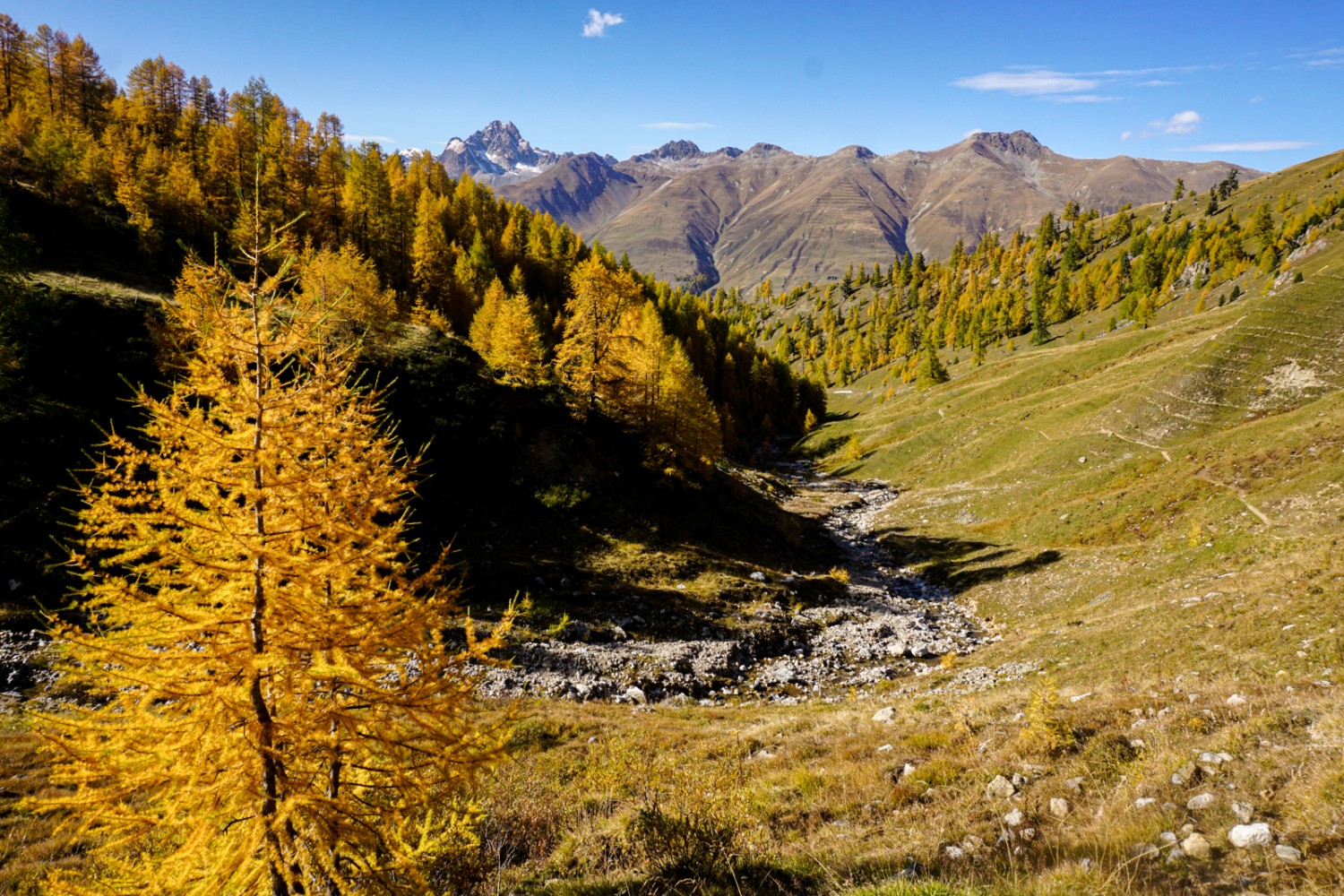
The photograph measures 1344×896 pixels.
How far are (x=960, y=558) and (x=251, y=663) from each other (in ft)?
157

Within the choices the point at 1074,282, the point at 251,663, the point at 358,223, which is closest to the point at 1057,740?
the point at 251,663

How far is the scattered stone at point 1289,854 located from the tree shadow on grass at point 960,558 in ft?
117

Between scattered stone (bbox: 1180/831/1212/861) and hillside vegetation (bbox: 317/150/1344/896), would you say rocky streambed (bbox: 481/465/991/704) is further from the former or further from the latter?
scattered stone (bbox: 1180/831/1212/861)

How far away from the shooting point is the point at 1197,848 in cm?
611

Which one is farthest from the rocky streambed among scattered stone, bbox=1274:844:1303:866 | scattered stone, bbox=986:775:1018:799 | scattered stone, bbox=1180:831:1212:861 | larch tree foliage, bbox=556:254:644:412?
larch tree foliage, bbox=556:254:644:412

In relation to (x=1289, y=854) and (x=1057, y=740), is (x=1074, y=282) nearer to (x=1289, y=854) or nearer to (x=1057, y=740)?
(x=1057, y=740)

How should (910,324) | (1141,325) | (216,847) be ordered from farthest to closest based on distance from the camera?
1. (910,324)
2. (1141,325)
3. (216,847)

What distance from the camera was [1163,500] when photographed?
3738 centimetres

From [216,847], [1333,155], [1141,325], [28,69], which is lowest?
[216,847]

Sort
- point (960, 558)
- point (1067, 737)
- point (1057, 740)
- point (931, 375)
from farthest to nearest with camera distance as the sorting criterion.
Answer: point (931, 375) < point (960, 558) < point (1067, 737) < point (1057, 740)

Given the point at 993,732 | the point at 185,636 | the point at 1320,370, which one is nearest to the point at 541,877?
the point at 185,636

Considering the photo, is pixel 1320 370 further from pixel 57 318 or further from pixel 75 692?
pixel 57 318

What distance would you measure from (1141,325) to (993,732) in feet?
421

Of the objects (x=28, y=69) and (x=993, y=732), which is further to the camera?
(x=28, y=69)
